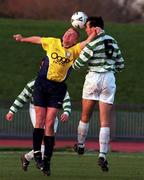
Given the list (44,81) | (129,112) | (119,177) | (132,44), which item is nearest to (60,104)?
(44,81)

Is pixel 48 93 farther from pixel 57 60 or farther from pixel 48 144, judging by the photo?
pixel 48 144

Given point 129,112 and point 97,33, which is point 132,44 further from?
point 97,33

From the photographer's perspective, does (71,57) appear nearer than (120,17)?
Yes

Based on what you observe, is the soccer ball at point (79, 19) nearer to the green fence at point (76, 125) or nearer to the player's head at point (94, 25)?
the player's head at point (94, 25)

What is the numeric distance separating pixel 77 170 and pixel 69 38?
7.72 ft

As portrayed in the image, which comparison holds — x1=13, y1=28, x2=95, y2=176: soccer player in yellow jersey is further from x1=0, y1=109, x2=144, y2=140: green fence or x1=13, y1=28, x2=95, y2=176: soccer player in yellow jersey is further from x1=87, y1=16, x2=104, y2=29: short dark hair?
x1=0, y1=109, x2=144, y2=140: green fence

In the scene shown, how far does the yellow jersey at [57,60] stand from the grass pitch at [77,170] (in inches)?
59.9

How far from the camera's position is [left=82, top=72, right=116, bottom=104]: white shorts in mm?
15084

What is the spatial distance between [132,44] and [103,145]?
3577 centimetres

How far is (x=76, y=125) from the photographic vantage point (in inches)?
1264

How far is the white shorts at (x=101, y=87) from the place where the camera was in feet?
49.5

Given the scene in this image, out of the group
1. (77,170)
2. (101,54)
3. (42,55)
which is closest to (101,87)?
(101,54)

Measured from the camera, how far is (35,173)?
14469mm

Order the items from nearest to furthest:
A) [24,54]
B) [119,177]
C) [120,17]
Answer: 1. [119,177]
2. [24,54]
3. [120,17]
